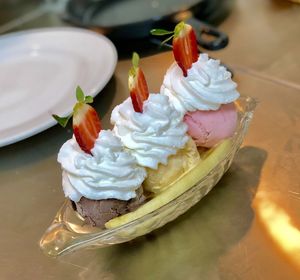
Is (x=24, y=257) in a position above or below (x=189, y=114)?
below

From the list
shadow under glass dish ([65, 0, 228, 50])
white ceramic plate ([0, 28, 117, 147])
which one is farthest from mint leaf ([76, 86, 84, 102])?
shadow under glass dish ([65, 0, 228, 50])

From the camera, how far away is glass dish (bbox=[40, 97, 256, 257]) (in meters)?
0.71

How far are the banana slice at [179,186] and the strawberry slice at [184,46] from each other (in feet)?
0.39

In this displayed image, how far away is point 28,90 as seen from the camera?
1.18 metres

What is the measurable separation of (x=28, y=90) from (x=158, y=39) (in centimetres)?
32

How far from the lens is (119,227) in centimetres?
70

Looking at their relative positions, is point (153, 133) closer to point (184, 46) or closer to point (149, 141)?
point (149, 141)

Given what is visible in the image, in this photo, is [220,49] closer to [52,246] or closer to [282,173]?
[282,173]

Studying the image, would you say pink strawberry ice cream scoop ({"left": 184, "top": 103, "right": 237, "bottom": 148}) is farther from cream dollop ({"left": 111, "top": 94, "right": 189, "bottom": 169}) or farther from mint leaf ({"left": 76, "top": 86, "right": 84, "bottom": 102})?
mint leaf ({"left": 76, "top": 86, "right": 84, "bottom": 102})

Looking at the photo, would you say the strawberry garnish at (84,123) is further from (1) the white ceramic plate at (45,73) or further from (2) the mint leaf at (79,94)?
(1) the white ceramic plate at (45,73)

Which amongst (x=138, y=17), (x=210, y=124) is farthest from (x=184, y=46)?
(x=138, y=17)

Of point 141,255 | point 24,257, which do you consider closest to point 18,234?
point 24,257

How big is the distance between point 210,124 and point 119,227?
195mm

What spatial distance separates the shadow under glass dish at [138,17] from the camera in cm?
121
